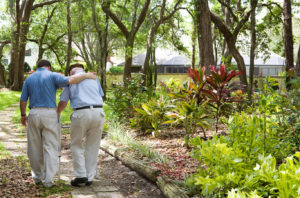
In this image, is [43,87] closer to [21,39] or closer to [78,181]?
[78,181]

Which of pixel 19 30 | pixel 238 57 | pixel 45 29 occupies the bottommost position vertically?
pixel 238 57

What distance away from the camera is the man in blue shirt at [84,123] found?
4.82 m

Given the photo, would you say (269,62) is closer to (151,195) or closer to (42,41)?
(42,41)

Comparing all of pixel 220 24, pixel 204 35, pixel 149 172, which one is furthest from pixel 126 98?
pixel 220 24

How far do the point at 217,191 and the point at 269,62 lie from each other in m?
34.9

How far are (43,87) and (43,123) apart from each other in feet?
1.61

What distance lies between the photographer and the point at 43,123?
4766 mm

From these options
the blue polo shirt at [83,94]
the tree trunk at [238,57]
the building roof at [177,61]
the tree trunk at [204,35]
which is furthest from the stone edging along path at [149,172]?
the building roof at [177,61]

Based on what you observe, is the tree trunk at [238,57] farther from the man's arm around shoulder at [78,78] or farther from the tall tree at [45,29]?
the tall tree at [45,29]

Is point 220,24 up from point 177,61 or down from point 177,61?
up

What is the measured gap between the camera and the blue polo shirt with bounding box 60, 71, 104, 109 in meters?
4.83

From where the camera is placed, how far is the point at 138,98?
31.7 feet

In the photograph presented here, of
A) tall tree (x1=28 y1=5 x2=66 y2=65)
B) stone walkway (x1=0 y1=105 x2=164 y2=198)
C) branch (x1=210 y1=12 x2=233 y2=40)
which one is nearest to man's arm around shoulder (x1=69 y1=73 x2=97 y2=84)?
stone walkway (x1=0 y1=105 x2=164 y2=198)

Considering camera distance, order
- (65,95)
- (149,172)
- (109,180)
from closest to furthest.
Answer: (65,95)
(149,172)
(109,180)
